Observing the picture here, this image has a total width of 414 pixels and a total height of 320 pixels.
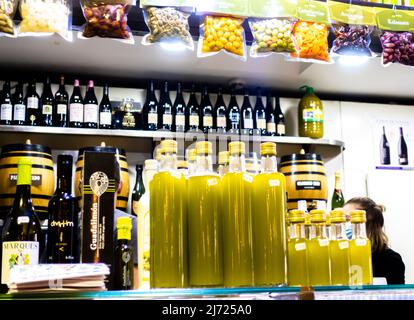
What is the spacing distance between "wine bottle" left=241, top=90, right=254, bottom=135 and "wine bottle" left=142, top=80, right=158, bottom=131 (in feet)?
1.99

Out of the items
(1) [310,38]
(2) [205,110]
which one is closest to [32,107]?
(2) [205,110]

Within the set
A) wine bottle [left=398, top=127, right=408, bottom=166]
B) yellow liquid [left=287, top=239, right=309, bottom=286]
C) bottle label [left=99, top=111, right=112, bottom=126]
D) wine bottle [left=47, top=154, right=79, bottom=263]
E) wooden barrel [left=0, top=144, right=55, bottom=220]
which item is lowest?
yellow liquid [left=287, top=239, right=309, bottom=286]

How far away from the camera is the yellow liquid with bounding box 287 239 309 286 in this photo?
141 cm

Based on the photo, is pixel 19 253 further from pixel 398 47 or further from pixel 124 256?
pixel 398 47

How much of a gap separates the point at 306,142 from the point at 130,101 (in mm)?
1223

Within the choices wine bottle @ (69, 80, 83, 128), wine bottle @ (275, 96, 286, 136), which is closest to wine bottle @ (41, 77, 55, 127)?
wine bottle @ (69, 80, 83, 128)

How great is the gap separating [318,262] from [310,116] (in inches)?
114

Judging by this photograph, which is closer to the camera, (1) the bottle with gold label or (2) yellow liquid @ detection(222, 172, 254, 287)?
(2) yellow liquid @ detection(222, 172, 254, 287)

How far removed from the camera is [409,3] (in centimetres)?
293

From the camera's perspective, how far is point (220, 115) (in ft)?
13.4

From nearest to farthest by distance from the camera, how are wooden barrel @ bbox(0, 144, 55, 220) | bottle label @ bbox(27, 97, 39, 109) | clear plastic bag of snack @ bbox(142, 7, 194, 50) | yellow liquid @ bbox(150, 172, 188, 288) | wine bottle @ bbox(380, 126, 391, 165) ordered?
yellow liquid @ bbox(150, 172, 188, 288) < clear plastic bag of snack @ bbox(142, 7, 194, 50) < wooden barrel @ bbox(0, 144, 55, 220) < bottle label @ bbox(27, 97, 39, 109) < wine bottle @ bbox(380, 126, 391, 165)

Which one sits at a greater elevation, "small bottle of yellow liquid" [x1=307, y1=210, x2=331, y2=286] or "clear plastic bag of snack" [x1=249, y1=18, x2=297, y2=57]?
"clear plastic bag of snack" [x1=249, y1=18, x2=297, y2=57]

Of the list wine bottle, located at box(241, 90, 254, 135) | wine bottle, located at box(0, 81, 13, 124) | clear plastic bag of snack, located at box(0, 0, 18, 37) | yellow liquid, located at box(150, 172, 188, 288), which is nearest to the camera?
yellow liquid, located at box(150, 172, 188, 288)

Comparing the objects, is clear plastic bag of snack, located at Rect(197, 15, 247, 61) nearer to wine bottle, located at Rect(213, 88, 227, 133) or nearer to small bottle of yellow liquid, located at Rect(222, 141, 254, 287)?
wine bottle, located at Rect(213, 88, 227, 133)
